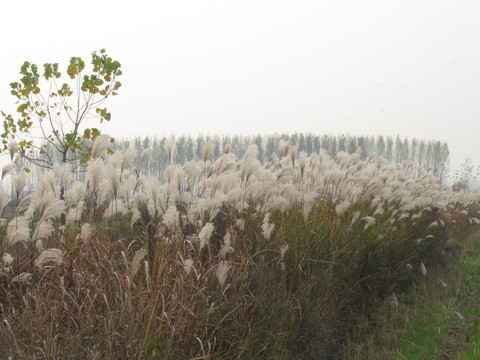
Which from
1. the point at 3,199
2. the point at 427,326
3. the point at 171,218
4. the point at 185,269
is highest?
the point at 3,199

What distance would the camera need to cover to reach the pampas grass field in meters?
2.08

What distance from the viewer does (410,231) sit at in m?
6.40

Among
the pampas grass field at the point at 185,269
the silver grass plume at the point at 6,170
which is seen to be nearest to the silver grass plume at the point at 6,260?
the pampas grass field at the point at 185,269

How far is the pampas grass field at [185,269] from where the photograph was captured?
2.08 meters

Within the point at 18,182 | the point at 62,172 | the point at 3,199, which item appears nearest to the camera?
the point at 3,199

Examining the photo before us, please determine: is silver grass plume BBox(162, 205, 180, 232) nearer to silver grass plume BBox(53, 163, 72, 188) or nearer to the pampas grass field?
the pampas grass field

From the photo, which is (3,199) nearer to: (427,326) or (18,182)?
(18,182)

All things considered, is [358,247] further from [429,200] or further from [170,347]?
[429,200]

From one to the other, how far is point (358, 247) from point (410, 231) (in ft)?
7.73

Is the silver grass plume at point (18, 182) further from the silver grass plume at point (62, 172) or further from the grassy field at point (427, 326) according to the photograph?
the grassy field at point (427, 326)

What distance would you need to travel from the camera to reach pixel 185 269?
2.46m

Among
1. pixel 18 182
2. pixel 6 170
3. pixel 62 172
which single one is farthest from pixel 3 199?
pixel 62 172

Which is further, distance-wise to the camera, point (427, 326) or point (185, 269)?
point (427, 326)

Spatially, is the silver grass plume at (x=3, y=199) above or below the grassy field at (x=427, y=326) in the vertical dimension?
above
